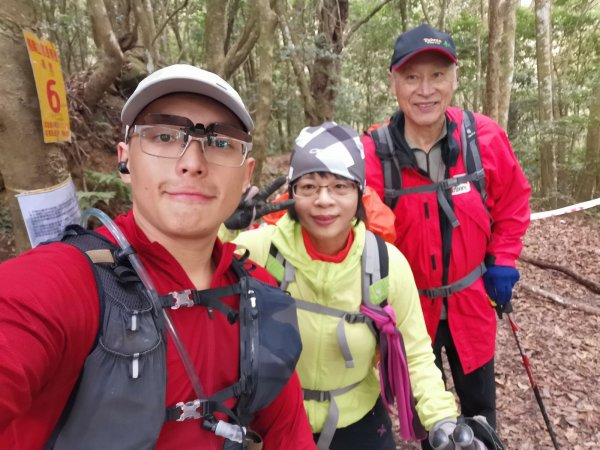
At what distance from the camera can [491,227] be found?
304cm

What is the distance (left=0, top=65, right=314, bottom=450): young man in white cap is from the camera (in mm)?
983

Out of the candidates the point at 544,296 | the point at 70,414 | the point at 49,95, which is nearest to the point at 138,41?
the point at 49,95

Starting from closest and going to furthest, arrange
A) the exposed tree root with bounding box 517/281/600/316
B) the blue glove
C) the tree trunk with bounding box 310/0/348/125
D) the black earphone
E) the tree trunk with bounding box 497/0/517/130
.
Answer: the black earphone → the blue glove → the exposed tree root with bounding box 517/281/600/316 → the tree trunk with bounding box 310/0/348/125 → the tree trunk with bounding box 497/0/517/130

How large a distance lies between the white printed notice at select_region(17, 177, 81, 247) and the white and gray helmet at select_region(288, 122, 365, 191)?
115 centimetres

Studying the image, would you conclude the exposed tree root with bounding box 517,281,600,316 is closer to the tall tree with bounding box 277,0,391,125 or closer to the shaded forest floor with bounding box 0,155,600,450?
the shaded forest floor with bounding box 0,155,600,450

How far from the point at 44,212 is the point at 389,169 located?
6.56 feet

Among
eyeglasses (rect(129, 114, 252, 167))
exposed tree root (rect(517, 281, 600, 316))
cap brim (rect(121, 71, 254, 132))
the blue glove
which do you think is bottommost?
exposed tree root (rect(517, 281, 600, 316))

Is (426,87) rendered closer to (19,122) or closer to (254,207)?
(254,207)

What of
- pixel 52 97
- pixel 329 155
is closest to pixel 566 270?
pixel 329 155

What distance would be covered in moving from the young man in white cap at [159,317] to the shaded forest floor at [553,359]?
9.88 feet

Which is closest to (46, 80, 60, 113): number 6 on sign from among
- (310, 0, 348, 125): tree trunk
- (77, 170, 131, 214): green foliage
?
(77, 170, 131, 214): green foliage

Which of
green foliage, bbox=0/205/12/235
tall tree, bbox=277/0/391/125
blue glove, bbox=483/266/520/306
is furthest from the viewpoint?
tall tree, bbox=277/0/391/125

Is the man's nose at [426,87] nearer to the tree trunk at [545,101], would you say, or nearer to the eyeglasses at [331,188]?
the eyeglasses at [331,188]

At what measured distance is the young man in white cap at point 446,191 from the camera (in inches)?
107
